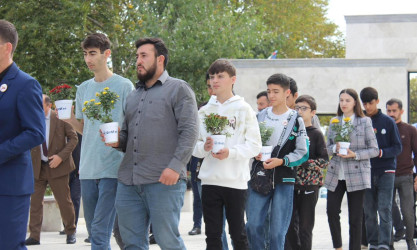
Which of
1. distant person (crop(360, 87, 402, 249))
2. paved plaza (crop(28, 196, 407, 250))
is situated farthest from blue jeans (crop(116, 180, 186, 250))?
distant person (crop(360, 87, 402, 249))

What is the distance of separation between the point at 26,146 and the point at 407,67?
20.4 m

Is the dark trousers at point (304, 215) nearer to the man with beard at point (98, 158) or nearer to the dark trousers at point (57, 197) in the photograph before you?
the man with beard at point (98, 158)

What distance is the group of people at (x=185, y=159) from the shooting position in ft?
18.9

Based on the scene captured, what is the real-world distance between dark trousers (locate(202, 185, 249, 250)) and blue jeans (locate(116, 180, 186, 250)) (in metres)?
0.87

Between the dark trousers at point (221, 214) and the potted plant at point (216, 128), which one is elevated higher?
the potted plant at point (216, 128)

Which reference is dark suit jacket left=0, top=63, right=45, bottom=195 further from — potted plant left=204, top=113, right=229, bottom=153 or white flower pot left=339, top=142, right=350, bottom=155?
white flower pot left=339, top=142, right=350, bottom=155

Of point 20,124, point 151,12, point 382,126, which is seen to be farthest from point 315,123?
point 151,12

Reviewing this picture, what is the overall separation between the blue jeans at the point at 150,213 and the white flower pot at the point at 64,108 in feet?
4.24

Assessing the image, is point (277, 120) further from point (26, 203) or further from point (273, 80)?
point (26, 203)

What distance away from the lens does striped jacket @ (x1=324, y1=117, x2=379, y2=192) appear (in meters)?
9.63

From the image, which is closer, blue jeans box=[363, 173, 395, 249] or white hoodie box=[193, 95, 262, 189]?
white hoodie box=[193, 95, 262, 189]

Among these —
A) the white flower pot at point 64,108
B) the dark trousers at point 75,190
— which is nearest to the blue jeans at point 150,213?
the white flower pot at point 64,108

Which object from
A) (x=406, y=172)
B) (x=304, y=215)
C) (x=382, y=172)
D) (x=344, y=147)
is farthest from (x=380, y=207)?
(x=304, y=215)

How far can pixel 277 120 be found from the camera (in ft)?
27.5
